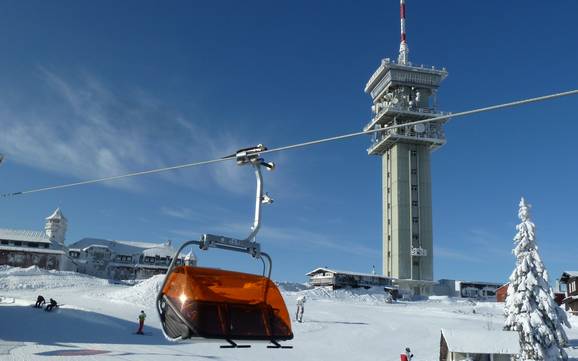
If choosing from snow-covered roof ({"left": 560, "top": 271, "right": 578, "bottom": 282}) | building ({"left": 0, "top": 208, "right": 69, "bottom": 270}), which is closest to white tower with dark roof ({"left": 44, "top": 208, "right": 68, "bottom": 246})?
building ({"left": 0, "top": 208, "right": 69, "bottom": 270})

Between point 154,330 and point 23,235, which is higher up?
point 23,235

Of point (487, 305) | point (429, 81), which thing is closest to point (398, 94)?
point (429, 81)

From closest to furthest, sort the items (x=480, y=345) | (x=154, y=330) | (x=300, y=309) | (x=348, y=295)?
(x=480, y=345) < (x=154, y=330) < (x=300, y=309) < (x=348, y=295)

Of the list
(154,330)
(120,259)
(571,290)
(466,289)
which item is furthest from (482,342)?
(120,259)

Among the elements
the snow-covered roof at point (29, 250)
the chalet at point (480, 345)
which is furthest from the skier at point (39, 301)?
the snow-covered roof at point (29, 250)

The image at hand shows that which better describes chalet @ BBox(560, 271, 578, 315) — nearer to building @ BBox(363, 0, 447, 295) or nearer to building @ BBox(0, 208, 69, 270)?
building @ BBox(363, 0, 447, 295)

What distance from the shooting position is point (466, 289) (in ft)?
309

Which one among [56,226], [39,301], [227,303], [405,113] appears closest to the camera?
[227,303]

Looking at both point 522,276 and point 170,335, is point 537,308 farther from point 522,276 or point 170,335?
point 170,335

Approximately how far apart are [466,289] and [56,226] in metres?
81.4

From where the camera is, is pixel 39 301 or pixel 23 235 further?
pixel 23 235

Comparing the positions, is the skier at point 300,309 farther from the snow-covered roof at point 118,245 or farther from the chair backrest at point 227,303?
the snow-covered roof at point 118,245

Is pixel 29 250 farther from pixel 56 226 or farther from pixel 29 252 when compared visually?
pixel 56 226

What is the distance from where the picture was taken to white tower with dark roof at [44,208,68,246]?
105 m
